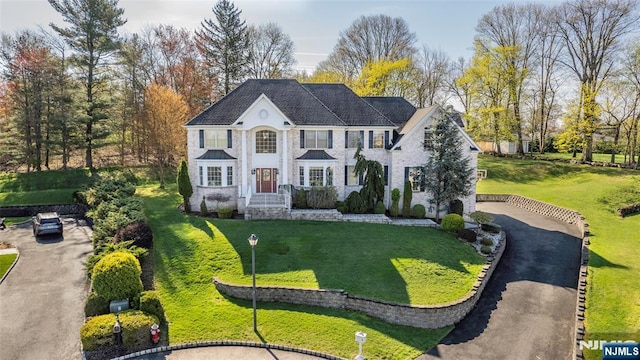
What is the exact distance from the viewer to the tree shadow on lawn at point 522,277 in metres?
16.5

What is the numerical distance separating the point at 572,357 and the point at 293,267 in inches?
478

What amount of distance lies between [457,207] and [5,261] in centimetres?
2790

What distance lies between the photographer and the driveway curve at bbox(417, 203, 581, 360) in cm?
1472

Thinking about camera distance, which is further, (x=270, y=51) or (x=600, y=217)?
(x=270, y=51)

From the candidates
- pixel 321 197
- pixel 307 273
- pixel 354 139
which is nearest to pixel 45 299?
pixel 307 273

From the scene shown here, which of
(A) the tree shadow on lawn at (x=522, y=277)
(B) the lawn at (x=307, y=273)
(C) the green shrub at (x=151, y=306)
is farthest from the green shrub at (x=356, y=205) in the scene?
(C) the green shrub at (x=151, y=306)

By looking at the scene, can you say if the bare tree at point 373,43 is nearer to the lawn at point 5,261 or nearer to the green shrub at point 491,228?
the green shrub at point 491,228

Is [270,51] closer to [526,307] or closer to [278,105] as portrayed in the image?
[278,105]

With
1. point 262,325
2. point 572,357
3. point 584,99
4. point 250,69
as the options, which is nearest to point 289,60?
point 250,69

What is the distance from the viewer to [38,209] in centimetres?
3102

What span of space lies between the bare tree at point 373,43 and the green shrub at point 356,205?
3032 cm

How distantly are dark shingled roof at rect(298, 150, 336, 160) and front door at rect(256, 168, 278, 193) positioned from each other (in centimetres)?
246

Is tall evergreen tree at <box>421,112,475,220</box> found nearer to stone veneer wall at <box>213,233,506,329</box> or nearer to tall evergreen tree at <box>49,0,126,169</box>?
stone veneer wall at <box>213,233,506,329</box>

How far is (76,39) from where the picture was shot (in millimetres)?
38406
